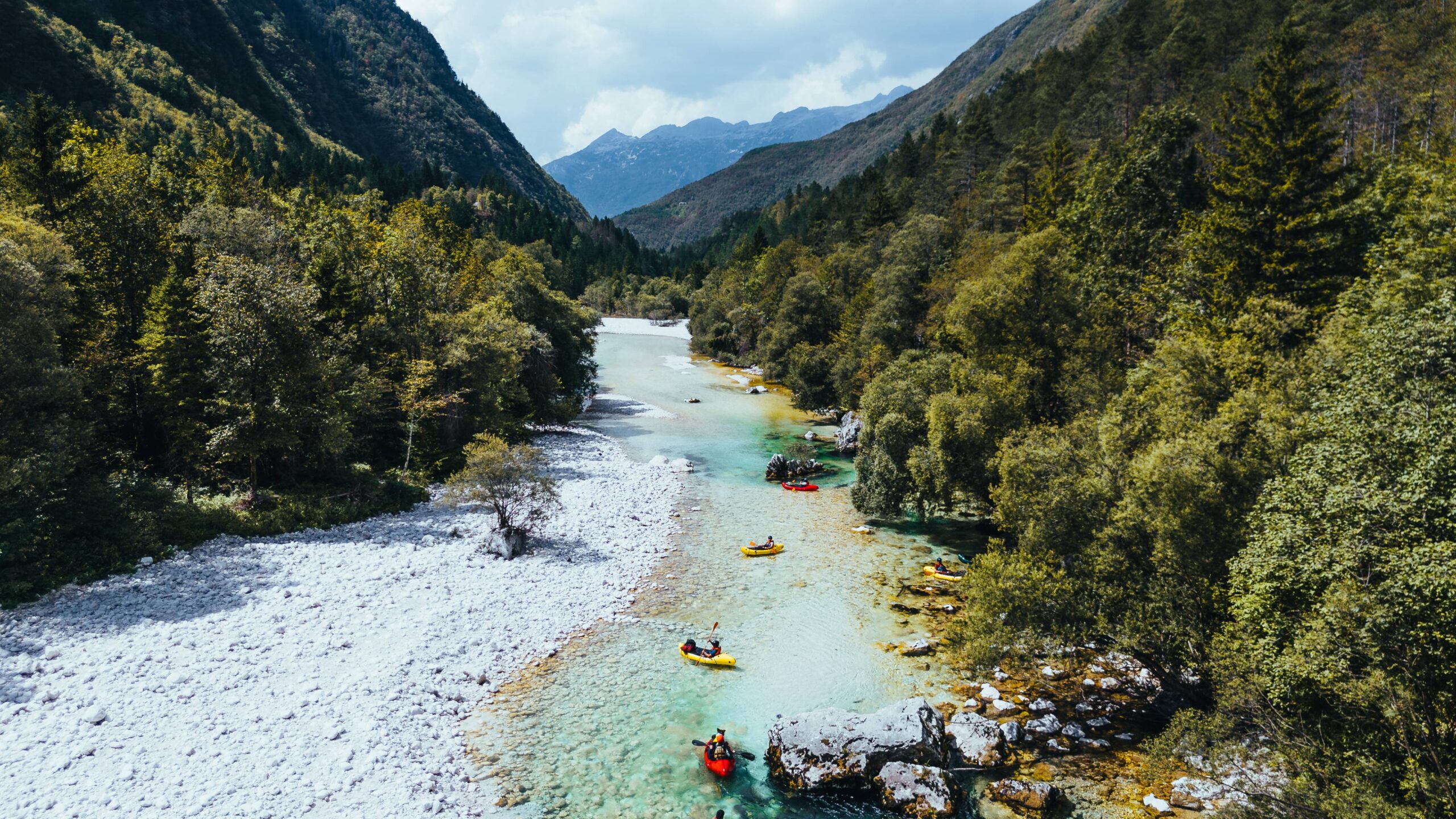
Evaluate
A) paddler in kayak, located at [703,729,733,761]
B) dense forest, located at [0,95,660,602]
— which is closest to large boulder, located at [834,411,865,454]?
dense forest, located at [0,95,660,602]

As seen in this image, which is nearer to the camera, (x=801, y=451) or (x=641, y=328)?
(x=801, y=451)

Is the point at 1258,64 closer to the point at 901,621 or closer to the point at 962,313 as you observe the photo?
the point at 962,313

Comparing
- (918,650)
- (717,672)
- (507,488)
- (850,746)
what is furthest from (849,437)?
(850,746)

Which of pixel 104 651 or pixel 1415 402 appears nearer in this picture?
pixel 1415 402

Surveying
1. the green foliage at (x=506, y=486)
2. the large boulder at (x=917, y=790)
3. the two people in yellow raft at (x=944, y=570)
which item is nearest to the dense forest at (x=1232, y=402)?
the two people in yellow raft at (x=944, y=570)

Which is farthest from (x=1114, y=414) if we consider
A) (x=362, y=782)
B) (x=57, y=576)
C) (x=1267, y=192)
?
(x=57, y=576)

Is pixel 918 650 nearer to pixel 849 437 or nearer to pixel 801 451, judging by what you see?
pixel 801 451

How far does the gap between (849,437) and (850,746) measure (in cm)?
3530

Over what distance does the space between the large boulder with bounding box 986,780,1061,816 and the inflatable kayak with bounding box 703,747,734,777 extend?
683cm

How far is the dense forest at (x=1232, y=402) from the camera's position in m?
11.9

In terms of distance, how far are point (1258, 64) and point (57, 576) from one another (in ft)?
173

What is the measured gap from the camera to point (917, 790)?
16.1 m

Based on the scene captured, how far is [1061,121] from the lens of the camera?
7294 cm

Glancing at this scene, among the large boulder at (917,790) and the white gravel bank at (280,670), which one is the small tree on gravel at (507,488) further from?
the large boulder at (917,790)
